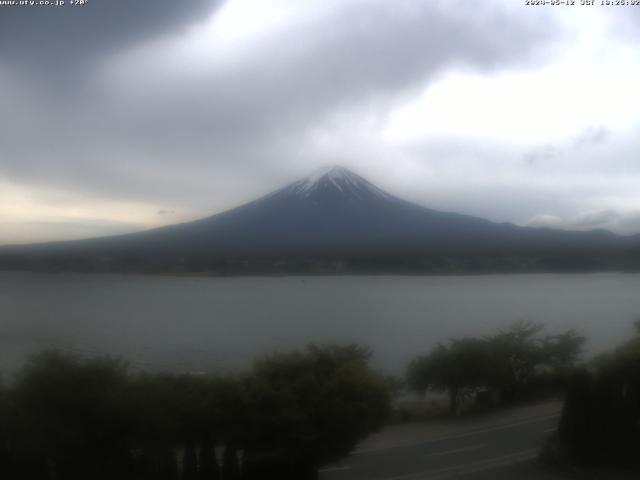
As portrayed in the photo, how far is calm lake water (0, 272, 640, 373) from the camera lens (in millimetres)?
7113

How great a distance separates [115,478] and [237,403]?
4.31 ft

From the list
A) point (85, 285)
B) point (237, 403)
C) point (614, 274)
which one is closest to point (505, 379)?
point (614, 274)

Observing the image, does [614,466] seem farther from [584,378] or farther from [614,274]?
[614,274]

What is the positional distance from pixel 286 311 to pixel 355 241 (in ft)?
4.47

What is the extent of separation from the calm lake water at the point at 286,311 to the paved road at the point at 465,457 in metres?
1.20

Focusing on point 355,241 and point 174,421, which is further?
point 355,241

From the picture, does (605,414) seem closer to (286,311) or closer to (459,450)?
(459,450)

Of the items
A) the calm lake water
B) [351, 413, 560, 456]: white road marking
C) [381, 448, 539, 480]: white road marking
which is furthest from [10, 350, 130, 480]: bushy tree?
[381, 448, 539, 480]: white road marking

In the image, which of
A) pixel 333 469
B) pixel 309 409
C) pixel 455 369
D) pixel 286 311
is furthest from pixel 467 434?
pixel 286 311

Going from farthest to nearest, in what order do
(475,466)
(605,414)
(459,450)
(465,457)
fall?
(605,414), (459,450), (465,457), (475,466)

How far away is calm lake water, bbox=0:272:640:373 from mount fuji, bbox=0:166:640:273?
0.70 feet

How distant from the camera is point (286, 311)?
8578mm

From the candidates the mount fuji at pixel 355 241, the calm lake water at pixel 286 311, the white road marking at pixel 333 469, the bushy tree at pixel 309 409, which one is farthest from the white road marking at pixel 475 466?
the mount fuji at pixel 355 241

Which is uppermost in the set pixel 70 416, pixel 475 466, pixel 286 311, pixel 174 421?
pixel 286 311
